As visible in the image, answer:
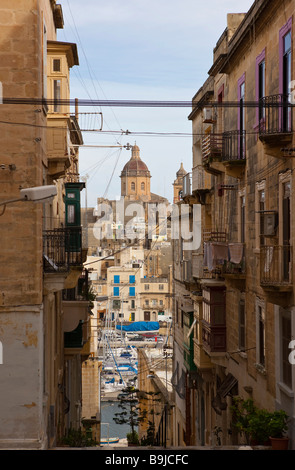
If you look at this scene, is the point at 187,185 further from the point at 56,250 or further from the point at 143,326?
the point at 143,326

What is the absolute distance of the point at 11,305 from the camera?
46.5 ft

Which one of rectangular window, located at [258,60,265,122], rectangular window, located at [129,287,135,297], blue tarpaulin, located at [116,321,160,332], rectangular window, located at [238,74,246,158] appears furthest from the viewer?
rectangular window, located at [129,287,135,297]

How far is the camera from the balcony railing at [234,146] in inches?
789

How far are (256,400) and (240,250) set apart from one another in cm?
401

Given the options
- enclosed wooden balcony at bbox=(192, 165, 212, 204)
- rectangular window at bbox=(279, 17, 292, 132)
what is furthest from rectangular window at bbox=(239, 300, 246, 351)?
enclosed wooden balcony at bbox=(192, 165, 212, 204)

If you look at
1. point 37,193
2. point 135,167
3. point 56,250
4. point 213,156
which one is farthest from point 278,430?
point 135,167

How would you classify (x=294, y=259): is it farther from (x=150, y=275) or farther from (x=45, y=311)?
(x=150, y=275)

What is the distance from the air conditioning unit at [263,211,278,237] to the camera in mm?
15672

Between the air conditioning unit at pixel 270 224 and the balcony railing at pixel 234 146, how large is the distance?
12.7 ft

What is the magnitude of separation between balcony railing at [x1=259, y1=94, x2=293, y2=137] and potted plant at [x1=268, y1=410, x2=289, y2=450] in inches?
218

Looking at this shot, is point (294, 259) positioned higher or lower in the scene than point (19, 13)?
lower

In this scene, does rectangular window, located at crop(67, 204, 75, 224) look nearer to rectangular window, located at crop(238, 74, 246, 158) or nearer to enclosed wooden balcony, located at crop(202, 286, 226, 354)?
enclosed wooden balcony, located at crop(202, 286, 226, 354)
